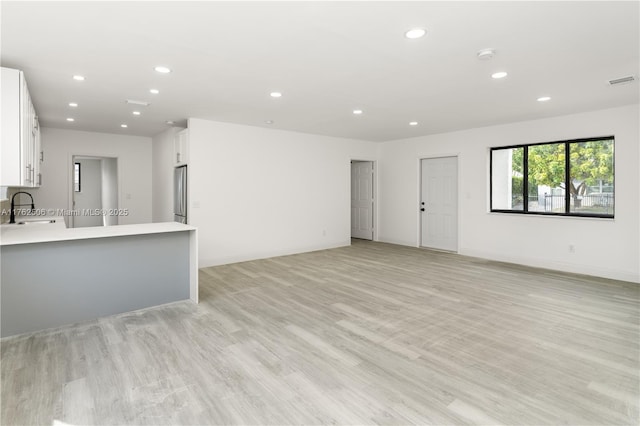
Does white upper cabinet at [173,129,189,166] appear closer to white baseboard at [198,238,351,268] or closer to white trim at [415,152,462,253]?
white baseboard at [198,238,351,268]

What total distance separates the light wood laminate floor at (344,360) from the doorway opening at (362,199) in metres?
4.35

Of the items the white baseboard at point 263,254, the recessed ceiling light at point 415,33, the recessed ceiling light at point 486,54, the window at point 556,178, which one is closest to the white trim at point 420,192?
the window at point 556,178

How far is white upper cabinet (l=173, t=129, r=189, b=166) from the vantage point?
5.89 meters

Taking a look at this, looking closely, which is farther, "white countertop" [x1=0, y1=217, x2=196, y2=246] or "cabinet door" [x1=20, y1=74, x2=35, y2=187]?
"cabinet door" [x1=20, y1=74, x2=35, y2=187]

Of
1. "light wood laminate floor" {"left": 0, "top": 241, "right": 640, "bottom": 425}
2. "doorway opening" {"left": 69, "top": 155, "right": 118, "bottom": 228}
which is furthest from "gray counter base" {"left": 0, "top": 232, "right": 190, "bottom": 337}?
"doorway opening" {"left": 69, "top": 155, "right": 118, "bottom": 228}

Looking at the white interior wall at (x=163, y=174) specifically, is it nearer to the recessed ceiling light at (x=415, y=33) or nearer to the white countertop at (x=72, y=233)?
the white countertop at (x=72, y=233)

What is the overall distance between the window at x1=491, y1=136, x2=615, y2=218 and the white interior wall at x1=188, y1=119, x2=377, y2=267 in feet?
10.4

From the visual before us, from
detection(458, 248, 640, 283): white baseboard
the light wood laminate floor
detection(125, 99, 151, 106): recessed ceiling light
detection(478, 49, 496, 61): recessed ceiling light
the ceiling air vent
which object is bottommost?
the light wood laminate floor

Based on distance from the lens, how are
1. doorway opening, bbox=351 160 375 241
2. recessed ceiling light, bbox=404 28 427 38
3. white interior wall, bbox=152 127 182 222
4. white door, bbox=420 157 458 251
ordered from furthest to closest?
doorway opening, bbox=351 160 375 241
white door, bbox=420 157 458 251
white interior wall, bbox=152 127 182 222
recessed ceiling light, bbox=404 28 427 38

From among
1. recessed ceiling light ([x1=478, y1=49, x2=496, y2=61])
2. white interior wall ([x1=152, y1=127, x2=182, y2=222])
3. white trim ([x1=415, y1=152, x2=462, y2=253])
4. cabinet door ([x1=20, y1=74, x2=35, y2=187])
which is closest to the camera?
recessed ceiling light ([x1=478, y1=49, x2=496, y2=61])

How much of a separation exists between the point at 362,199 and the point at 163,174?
4.77 m

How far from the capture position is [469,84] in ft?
12.8

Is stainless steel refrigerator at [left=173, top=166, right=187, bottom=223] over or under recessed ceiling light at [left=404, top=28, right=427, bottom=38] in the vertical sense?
under

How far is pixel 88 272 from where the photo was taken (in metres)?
3.52
